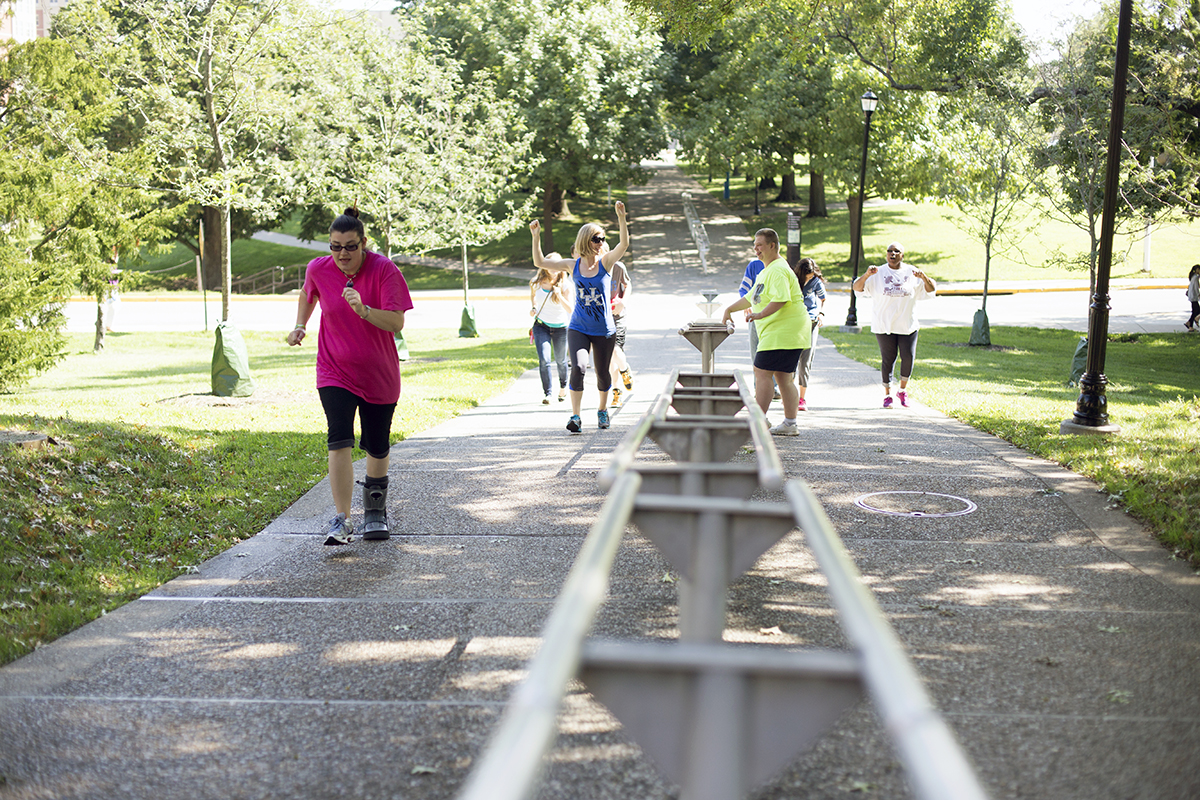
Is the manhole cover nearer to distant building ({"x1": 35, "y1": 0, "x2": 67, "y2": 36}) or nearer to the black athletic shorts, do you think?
the black athletic shorts

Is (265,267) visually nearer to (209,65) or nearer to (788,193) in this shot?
(788,193)

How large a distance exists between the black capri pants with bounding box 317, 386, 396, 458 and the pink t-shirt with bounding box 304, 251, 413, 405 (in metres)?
0.05

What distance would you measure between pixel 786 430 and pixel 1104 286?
3198 millimetres

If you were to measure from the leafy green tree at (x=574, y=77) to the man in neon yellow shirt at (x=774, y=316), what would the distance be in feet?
93.1

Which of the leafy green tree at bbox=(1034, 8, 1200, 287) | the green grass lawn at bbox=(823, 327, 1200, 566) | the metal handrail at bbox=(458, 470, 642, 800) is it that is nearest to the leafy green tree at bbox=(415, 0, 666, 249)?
the green grass lawn at bbox=(823, 327, 1200, 566)

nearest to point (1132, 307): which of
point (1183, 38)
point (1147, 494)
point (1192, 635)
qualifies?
point (1183, 38)

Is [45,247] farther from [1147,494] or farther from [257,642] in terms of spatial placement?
[1147,494]

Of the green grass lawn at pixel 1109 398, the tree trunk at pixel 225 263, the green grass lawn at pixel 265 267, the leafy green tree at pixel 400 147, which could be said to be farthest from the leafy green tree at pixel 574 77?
the tree trunk at pixel 225 263

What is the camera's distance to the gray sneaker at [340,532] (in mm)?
5871

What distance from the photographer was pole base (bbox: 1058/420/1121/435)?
9.15 meters

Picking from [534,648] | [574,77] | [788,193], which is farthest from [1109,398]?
[788,193]

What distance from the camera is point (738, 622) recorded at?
4613mm

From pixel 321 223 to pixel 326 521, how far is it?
126ft

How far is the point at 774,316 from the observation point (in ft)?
28.6
